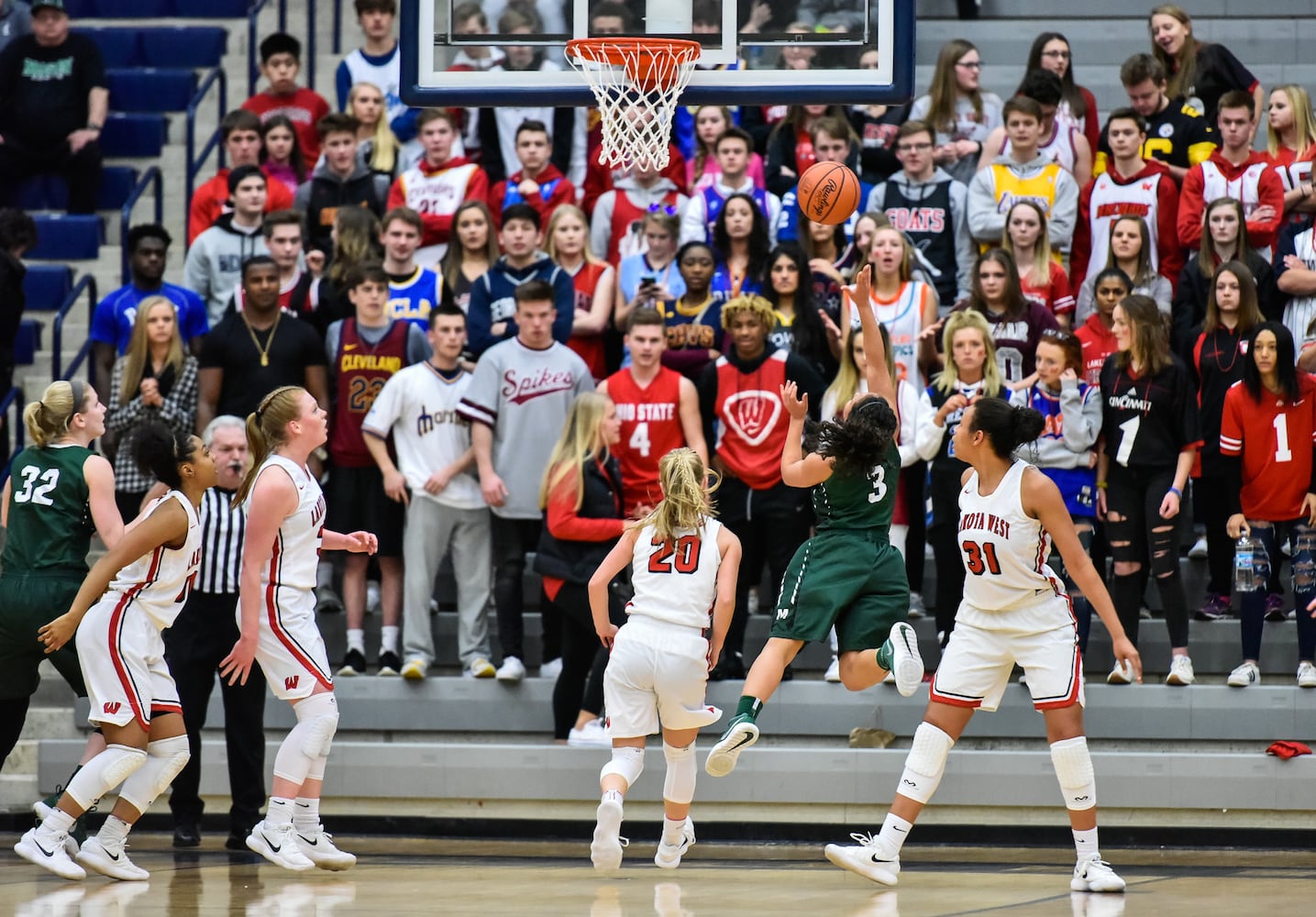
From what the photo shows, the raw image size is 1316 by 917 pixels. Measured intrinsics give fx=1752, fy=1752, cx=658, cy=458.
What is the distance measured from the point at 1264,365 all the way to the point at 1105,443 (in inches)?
37.5

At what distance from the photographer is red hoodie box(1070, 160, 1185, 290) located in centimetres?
1121

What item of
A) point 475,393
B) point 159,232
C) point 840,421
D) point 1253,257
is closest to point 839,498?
point 840,421

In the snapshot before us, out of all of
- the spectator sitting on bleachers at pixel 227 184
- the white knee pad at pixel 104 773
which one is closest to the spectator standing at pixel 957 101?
the spectator sitting on bleachers at pixel 227 184

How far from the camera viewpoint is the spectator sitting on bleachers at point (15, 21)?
1459 centimetres

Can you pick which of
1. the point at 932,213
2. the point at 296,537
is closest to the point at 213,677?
the point at 296,537

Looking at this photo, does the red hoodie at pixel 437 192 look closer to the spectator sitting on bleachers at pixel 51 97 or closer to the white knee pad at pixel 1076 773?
the spectator sitting on bleachers at pixel 51 97

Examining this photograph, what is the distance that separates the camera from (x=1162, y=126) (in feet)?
39.6

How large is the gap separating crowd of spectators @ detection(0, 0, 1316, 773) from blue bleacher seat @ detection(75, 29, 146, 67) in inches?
144

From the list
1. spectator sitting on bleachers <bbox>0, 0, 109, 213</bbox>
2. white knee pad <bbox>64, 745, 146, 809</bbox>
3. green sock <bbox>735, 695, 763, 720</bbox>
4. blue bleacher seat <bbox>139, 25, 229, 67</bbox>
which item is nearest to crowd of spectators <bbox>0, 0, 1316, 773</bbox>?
spectator sitting on bleachers <bbox>0, 0, 109, 213</bbox>

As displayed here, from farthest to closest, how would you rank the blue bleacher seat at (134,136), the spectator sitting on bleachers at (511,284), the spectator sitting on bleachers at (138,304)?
the blue bleacher seat at (134,136) < the spectator sitting on bleachers at (138,304) < the spectator sitting on bleachers at (511,284)

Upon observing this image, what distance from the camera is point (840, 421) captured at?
7699 millimetres

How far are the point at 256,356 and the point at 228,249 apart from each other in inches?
58.9

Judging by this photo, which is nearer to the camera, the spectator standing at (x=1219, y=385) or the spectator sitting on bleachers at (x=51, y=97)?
the spectator standing at (x=1219, y=385)

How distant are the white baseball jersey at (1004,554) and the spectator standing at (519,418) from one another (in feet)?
11.4
